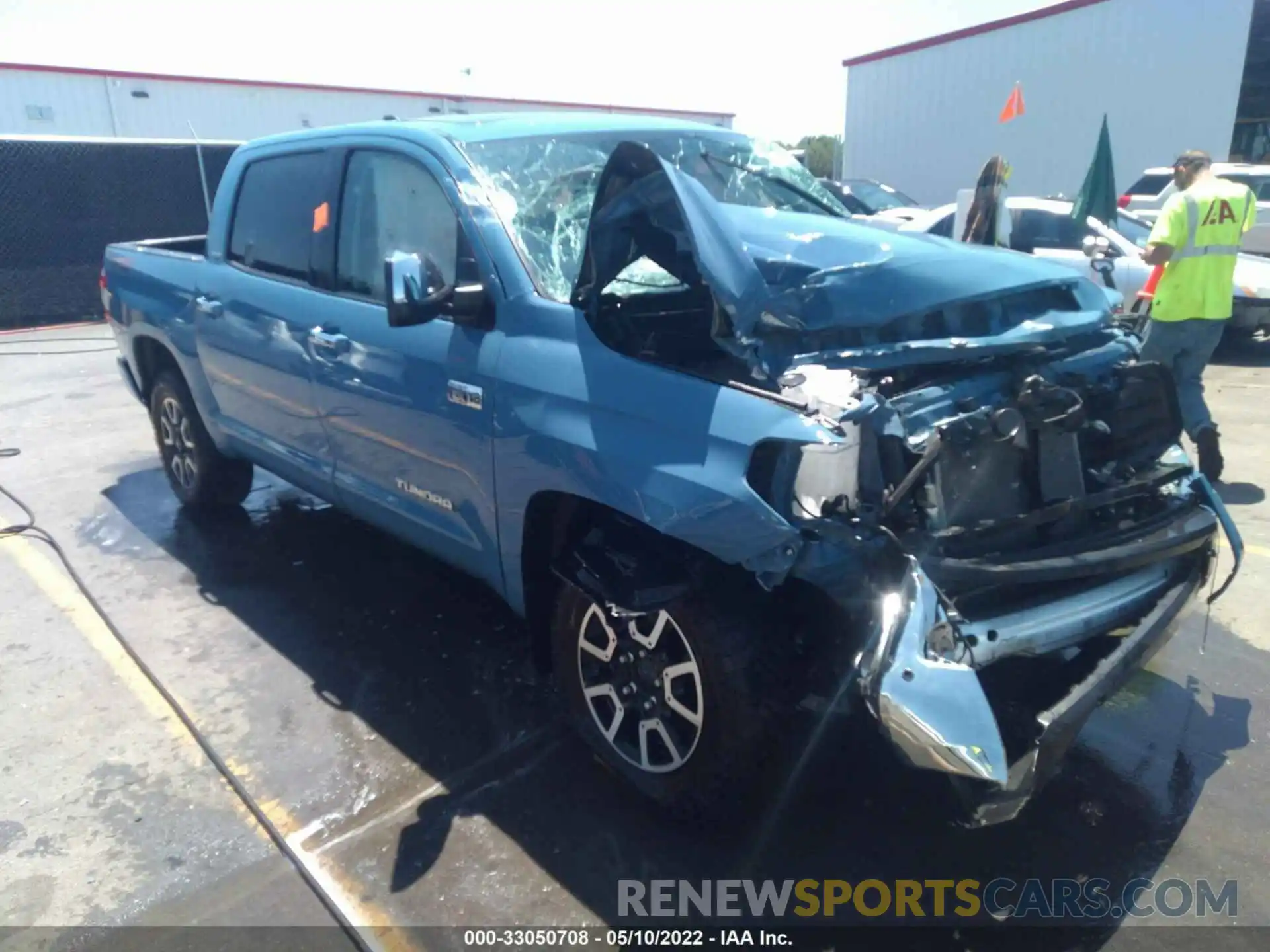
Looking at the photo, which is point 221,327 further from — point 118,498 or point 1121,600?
point 1121,600

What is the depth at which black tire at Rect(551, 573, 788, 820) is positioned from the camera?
2.52 meters

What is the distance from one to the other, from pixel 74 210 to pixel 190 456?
35.4 ft

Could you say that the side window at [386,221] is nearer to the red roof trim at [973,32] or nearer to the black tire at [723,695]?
the black tire at [723,695]

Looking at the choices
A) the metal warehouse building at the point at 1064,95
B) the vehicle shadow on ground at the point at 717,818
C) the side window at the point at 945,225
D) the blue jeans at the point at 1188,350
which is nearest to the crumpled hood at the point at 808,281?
the vehicle shadow on ground at the point at 717,818

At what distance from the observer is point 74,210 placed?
45.4 feet

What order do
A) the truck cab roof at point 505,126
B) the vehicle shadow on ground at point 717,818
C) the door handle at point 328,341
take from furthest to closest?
the door handle at point 328,341 → the truck cab roof at point 505,126 → the vehicle shadow on ground at point 717,818

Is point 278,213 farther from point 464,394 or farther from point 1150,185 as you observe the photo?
point 1150,185

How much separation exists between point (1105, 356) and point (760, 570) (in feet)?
4.96

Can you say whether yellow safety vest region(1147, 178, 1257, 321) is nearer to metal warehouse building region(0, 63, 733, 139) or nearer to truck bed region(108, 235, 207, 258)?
truck bed region(108, 235, 207, 258)

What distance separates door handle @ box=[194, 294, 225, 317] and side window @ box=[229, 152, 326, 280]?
0.22 metres

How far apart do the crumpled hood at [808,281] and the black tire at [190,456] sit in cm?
317

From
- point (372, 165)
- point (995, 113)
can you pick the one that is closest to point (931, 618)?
point (372, 165)

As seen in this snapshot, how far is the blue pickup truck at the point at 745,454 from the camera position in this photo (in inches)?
91.2

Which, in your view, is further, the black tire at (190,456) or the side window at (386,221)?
the black tire at (190,456)
